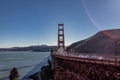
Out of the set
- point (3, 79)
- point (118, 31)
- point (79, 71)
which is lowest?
point (3, 79)

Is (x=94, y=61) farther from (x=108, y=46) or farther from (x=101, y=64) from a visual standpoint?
(x=108, y=46)

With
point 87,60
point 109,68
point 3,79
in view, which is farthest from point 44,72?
point 109,68

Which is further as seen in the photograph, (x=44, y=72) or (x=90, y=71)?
(x=44, y=72)

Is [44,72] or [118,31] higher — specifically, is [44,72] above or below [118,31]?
below

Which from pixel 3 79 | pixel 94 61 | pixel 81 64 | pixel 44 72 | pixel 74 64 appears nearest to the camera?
pixel 94 61

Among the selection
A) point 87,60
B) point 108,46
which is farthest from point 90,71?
point 108,46

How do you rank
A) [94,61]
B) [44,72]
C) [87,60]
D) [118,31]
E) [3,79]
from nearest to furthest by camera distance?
[94,61] → [87,60] → [44,72] → [3,79] → [118,31]

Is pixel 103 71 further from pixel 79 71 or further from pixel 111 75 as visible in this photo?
pixel 79 71

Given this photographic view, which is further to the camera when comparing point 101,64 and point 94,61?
point 94,61

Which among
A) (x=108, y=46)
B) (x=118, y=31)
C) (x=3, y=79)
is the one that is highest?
(x=118, y=31)
